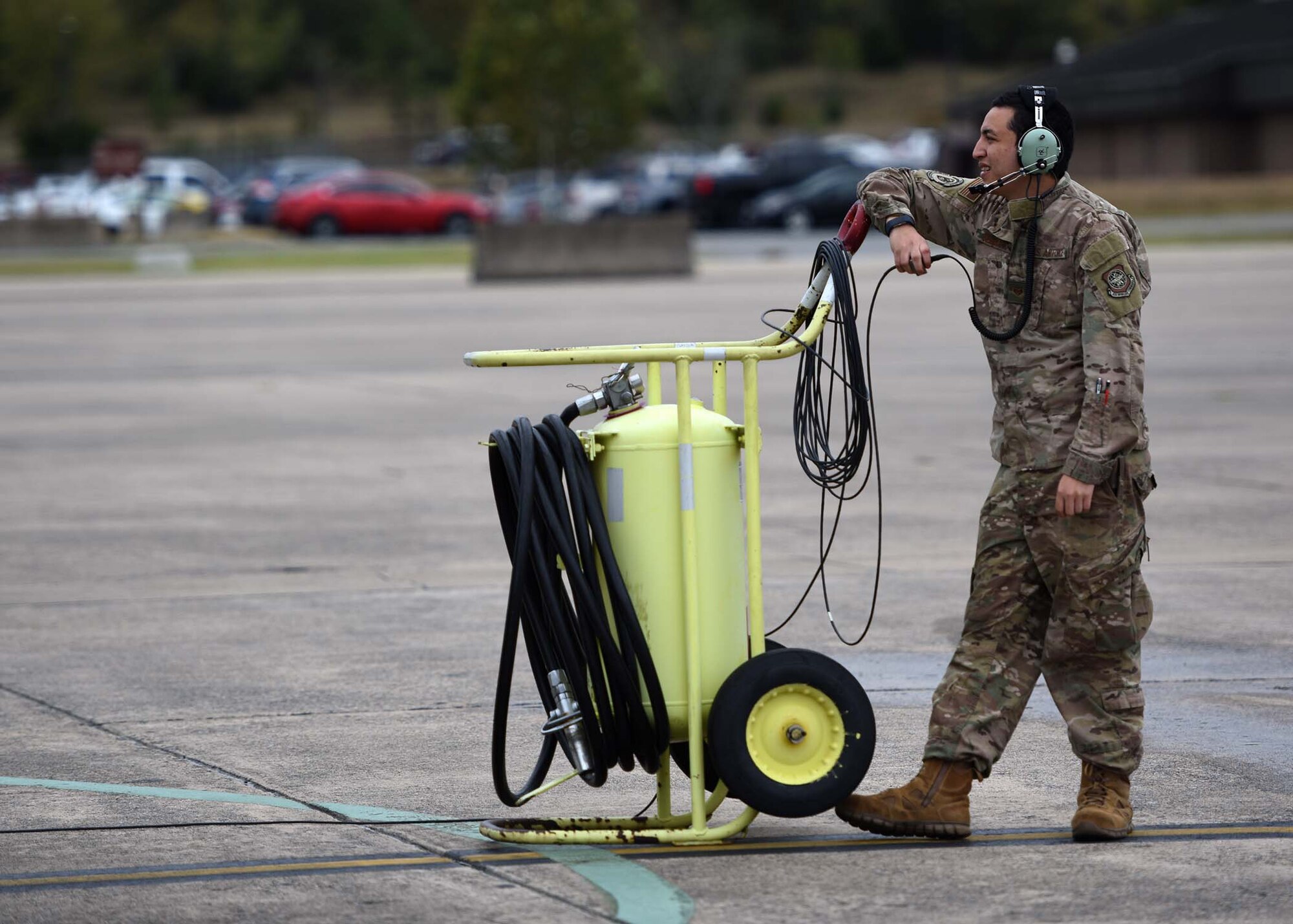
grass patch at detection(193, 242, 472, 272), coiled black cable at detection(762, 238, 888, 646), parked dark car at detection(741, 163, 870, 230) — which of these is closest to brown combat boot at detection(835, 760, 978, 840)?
coiled black cable at detection(762, 238, 888, 646)

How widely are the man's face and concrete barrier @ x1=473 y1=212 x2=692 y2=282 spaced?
27.4 m

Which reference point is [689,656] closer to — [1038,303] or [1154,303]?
[1038,303]

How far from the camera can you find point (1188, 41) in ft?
178

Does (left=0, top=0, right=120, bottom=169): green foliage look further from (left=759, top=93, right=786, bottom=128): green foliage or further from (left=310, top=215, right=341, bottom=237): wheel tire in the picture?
(left=310, top=215, right=341, bottom=237): wheel tire

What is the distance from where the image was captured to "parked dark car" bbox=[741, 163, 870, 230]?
45.7 metres

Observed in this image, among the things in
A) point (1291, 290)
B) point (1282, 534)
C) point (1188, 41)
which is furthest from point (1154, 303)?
point (1188, 41)

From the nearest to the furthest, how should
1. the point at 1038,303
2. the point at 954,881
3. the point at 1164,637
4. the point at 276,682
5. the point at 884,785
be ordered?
1. the point at 954,881
2. the point at 1038,303
3. the point at 884,785
4. the point at 276,682
5. the point at 1164,637

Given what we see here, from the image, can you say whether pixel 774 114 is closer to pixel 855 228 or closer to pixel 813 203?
pixel 813 203

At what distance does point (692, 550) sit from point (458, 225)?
45603mm

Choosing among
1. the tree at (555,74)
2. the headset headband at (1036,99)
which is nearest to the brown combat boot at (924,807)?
the headset headband at (1036,99)

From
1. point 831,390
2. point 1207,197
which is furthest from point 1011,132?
point 1207,197

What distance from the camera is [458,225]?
4975 cm

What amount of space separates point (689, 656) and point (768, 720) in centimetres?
25

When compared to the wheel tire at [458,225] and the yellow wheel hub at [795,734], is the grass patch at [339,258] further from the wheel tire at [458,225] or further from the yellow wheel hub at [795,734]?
the yellow wheel hub at [795,734]
